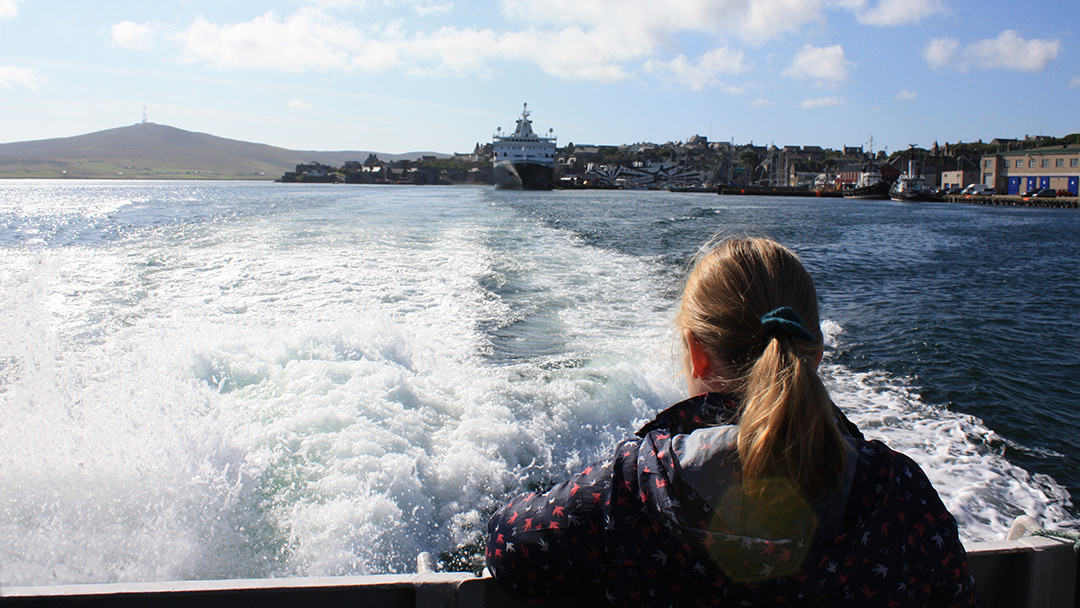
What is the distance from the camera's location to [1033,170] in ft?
194

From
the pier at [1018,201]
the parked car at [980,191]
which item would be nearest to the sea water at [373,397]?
the pier at [1018,201]

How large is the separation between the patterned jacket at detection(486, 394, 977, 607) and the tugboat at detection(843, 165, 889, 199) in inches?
3131

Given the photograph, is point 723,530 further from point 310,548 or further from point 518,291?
point 518,291

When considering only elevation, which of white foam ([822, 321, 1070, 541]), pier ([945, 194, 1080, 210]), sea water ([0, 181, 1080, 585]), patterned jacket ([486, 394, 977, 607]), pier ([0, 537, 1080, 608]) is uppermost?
pier ([945, 194, 1080, 210])

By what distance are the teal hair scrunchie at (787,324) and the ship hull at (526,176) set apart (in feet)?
235

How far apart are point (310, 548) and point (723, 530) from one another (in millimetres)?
2470

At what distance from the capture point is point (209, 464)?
346 centimetres

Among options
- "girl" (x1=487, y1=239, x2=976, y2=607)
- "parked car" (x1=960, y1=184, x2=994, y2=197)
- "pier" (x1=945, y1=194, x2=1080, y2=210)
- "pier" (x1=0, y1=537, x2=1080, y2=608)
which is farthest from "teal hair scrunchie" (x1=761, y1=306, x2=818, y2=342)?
"parked car" (x1=960, y1=184, x2=994, y2=197)

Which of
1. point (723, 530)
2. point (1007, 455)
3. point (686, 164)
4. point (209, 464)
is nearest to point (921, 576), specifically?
point (723, 530)

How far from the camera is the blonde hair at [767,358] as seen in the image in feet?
3.22

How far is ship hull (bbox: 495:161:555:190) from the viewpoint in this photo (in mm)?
71438

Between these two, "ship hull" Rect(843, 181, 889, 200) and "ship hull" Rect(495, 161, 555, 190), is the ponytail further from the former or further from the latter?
"ship hull" Rect(843, 181, 889, 200)

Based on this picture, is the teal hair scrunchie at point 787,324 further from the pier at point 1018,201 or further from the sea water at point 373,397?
the pier at point 1018,201

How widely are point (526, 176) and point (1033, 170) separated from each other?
50132 mm
